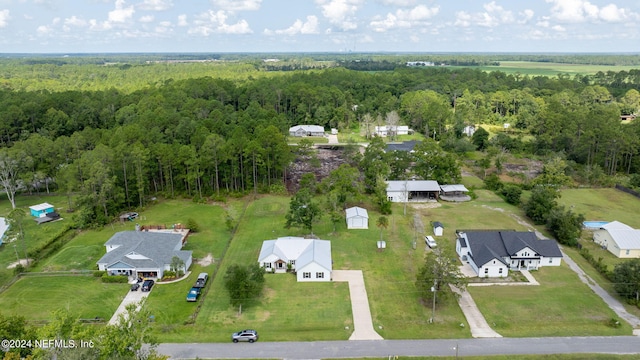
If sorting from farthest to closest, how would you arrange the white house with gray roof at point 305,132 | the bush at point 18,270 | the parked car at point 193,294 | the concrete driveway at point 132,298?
the white house with gray roof at point 305,132 → the bush at point 18,270 → the parked car at point 193,294 → the concrete driveway at point 132,298

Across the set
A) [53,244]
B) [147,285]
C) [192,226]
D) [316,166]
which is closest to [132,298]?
[147,285]

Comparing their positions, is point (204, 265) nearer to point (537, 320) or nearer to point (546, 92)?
point (537, 320)

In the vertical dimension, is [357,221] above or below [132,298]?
above

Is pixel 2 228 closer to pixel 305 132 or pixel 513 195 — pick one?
pixel 513 195

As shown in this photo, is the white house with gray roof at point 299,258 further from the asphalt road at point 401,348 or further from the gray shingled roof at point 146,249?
the asphalt road at point 401,348

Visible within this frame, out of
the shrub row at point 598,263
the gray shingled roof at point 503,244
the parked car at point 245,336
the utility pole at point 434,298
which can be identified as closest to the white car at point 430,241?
the gray shingled roof at point 503,244

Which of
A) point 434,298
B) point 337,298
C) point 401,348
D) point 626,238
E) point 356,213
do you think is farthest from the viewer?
point 356,213
